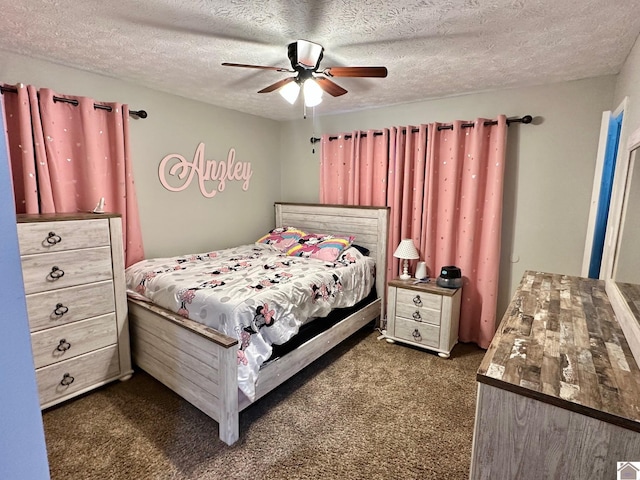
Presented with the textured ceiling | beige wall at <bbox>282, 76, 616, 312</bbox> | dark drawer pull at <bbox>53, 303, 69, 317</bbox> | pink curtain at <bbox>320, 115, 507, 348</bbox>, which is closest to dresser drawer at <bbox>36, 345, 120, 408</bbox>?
dark drawer pull at <bbox>53, 303, 69, 317</bbox>

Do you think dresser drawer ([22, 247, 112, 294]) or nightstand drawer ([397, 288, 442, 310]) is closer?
dresser drawer ([22, 247, 112, 294])

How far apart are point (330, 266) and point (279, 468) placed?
5.21 ft

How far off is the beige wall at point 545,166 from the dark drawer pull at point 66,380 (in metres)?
3.02

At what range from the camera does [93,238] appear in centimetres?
217

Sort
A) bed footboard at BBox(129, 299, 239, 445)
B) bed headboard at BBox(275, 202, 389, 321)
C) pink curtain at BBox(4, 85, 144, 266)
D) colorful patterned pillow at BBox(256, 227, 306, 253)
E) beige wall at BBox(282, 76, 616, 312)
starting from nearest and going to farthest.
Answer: bed footboard at BBox(129, 299, 239, 445), pink curtain at BBox(4, 85, 144, 266), beige wall at BBox(282, 76, 616, 312), bed headboard at BBox(275, 202, 389, 321), colorful patterned pillow at BBox(256, 227, 306, 253)

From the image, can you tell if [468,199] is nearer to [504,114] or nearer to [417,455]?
[504,114]

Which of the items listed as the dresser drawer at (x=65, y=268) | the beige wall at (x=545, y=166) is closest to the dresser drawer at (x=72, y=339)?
the dresser drawer at (x=65, y=268)

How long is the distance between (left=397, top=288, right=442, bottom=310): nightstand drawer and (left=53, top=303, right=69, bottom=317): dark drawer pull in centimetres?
253

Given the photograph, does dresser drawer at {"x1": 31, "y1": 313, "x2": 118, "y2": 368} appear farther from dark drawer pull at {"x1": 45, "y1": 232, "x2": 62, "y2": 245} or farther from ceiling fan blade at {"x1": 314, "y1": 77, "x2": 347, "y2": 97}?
ceiling fan blade at {"x1": 314, "y1": 77, "x2": 347, "y2": 97}

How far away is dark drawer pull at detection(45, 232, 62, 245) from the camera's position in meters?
1.97

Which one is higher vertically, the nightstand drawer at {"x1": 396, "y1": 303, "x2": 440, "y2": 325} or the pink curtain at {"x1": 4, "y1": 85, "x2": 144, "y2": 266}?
the pink curtain at {"x1": 4, "y1": 85, "x2": 144, "y2": 266}

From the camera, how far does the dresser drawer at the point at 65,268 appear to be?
194 centimetres

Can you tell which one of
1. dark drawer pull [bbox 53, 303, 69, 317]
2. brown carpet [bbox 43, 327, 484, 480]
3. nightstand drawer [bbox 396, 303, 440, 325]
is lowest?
brown carpet [bbox 43, 327, 484, 480]

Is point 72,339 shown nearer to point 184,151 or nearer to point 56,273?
point 56,273
